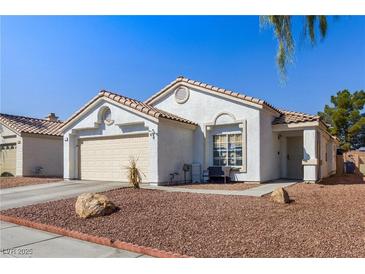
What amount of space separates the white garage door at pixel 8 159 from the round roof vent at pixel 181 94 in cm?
1196

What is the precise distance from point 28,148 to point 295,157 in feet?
55.6

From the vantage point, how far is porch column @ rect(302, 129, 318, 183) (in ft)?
46.9

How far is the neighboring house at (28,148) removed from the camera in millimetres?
19812

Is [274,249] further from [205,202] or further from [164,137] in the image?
[164,137]

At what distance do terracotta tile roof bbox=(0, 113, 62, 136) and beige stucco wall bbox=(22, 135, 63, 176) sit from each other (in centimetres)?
45

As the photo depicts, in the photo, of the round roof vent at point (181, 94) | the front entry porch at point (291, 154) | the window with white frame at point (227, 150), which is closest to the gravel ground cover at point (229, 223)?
the window with white frame at point (227, 150)

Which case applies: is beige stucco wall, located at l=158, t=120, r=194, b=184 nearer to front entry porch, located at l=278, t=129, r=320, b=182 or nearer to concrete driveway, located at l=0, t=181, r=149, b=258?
front entry porch, located at l=278, t=129, r=320, b=182

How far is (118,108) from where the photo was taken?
1506cm

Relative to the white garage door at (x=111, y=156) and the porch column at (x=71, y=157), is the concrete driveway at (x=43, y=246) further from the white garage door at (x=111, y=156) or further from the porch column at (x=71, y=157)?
the porch column at (x=71, y=157)

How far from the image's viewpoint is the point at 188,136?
1591 cm

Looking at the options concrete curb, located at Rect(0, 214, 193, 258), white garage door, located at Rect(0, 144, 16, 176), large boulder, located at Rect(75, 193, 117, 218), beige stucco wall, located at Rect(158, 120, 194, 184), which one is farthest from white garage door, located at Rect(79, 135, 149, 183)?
concrete curb, located at Rect(0, 214, 193, 258)

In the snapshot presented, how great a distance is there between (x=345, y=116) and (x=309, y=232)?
116 feet
